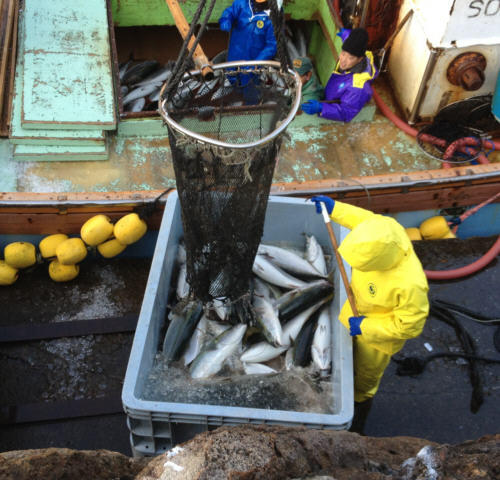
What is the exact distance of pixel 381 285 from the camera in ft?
10.6

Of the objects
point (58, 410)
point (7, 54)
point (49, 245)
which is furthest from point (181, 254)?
point (7, 54)

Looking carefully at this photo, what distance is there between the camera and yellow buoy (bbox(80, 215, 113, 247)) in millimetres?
4480

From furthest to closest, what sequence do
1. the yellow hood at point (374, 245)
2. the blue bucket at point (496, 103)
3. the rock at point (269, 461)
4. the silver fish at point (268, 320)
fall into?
the blue bucket at point (496, 103), the silver fish at point (268, 320), the yellow hood at point (374, 245), the rock at point (269, 461)

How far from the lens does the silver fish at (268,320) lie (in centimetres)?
355

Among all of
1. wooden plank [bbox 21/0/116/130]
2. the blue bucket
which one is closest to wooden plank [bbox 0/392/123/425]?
wooden plank [bbox 21/0/116/130]

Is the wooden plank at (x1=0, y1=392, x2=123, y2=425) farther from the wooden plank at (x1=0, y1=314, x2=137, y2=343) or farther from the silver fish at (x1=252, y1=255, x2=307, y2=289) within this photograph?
the silver fish at (x1=252, y1=255, x2=307, y2=289)

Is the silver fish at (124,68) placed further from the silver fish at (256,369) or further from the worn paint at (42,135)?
the silver fish at (256,369)

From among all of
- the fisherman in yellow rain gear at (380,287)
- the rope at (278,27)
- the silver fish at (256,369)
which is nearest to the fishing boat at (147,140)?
the silver fish at (256,369)

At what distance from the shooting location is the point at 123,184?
5.15 metres

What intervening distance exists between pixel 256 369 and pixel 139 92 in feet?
14.2

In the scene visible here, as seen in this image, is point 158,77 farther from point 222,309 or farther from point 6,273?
point 222,309

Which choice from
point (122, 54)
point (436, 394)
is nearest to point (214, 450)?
point (436, 394)

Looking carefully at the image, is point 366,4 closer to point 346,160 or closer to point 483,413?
point 346,160

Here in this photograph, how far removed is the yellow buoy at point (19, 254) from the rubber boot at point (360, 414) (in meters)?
3.08
